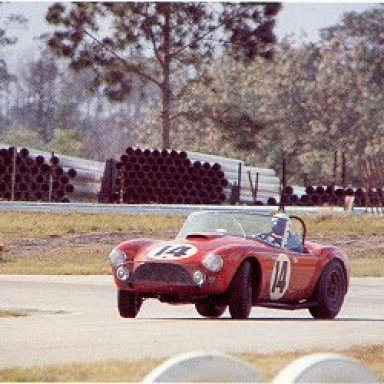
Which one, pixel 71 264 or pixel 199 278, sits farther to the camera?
pixel 71 264

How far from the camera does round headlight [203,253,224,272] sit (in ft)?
53.3

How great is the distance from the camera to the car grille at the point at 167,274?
16188 millimetres

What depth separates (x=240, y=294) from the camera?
16.5m

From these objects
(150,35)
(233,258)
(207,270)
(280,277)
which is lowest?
(280,277)

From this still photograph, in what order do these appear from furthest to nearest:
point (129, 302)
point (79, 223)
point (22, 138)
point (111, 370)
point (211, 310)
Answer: point (22, 138) < point (79, 223) < point (211, 310) < point (129, 302) < point (111, 370)

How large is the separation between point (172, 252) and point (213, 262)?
1.32 ft

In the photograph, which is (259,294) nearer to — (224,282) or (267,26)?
(224,282)

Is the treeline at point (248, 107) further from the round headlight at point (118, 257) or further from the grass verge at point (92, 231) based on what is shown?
the round headlight at point (118, 257)

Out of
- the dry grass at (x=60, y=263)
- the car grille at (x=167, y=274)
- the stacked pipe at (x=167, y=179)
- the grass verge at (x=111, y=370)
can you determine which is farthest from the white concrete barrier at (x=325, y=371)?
the dry grass at (x=60, y=263)

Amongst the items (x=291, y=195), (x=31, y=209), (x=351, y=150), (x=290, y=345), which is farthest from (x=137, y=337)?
(x=351, y=150)

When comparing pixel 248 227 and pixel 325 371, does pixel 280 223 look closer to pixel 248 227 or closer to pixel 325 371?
pixel 248 227

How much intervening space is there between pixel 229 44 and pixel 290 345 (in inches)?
185

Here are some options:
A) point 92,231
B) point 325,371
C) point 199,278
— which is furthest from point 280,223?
point 325,371

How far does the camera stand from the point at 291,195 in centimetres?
2152
